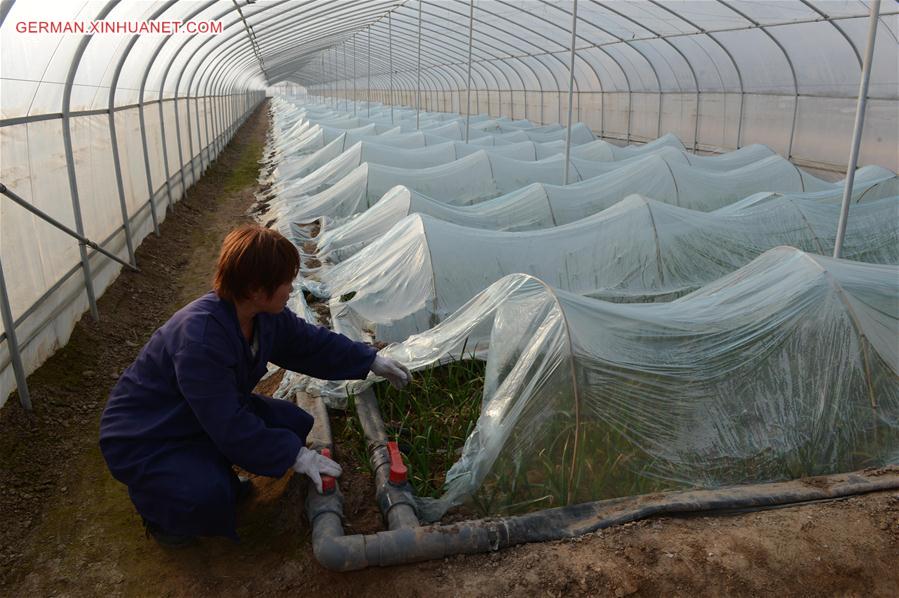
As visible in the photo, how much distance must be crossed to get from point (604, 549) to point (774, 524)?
0.87 metres

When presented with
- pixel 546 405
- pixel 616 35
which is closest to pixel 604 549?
pixel 546 405

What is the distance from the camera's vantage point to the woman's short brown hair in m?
3.05

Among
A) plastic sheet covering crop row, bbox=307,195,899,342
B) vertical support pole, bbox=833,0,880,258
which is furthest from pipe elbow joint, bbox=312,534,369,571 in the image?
vertical support pole, bbox=833,0,880,258

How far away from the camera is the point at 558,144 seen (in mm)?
15695

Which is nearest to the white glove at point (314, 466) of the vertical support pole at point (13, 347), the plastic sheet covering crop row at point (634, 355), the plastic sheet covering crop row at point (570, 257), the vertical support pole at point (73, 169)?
the plastic sheet covering crop row at point (634, 355)

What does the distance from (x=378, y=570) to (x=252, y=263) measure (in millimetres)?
1491

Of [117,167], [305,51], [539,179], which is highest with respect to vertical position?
[305,51]

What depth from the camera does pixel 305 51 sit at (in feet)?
104

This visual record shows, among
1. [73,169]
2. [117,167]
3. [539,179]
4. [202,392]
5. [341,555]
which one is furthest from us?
[539,179]

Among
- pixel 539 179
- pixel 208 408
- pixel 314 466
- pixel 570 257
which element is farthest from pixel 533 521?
pixel 539 179

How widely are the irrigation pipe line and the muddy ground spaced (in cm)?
6

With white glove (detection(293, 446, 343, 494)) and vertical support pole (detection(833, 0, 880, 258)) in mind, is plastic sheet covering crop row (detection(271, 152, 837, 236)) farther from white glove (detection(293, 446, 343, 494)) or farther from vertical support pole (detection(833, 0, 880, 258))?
white glove (detection(293, 446, 343, 494))

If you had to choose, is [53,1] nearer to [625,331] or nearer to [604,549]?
[625,331]

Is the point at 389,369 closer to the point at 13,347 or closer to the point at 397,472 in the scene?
the point at 397,472
